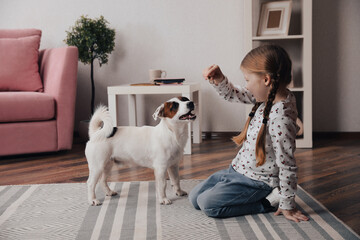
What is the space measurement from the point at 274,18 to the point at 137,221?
75.5 inches

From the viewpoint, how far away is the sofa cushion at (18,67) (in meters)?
2.79

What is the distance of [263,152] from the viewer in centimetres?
134

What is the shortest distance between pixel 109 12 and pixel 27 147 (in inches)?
51.4

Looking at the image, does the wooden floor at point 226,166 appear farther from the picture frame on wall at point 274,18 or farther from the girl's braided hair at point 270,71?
the picture frame on wall at point 274,18

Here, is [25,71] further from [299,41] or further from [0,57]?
[299,41]

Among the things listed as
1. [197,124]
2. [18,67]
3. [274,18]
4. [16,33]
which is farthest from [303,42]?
[16,33]

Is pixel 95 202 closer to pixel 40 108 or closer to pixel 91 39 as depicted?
pixel 40 108

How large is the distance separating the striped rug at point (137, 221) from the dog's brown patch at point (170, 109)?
341mm

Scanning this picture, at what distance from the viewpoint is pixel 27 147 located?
2.52 meters

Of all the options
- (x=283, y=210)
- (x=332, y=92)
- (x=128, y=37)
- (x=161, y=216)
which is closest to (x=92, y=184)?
(x=161, y=216)

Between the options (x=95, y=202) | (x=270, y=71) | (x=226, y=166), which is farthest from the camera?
(x=226, y=166)

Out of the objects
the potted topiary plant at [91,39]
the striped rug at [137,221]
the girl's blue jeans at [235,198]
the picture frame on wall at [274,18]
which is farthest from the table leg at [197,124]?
the girl's blue jeans at [235,198]

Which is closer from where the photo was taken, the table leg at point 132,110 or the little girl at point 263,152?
the little girl at point 263,152

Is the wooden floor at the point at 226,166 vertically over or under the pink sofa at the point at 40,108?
under
